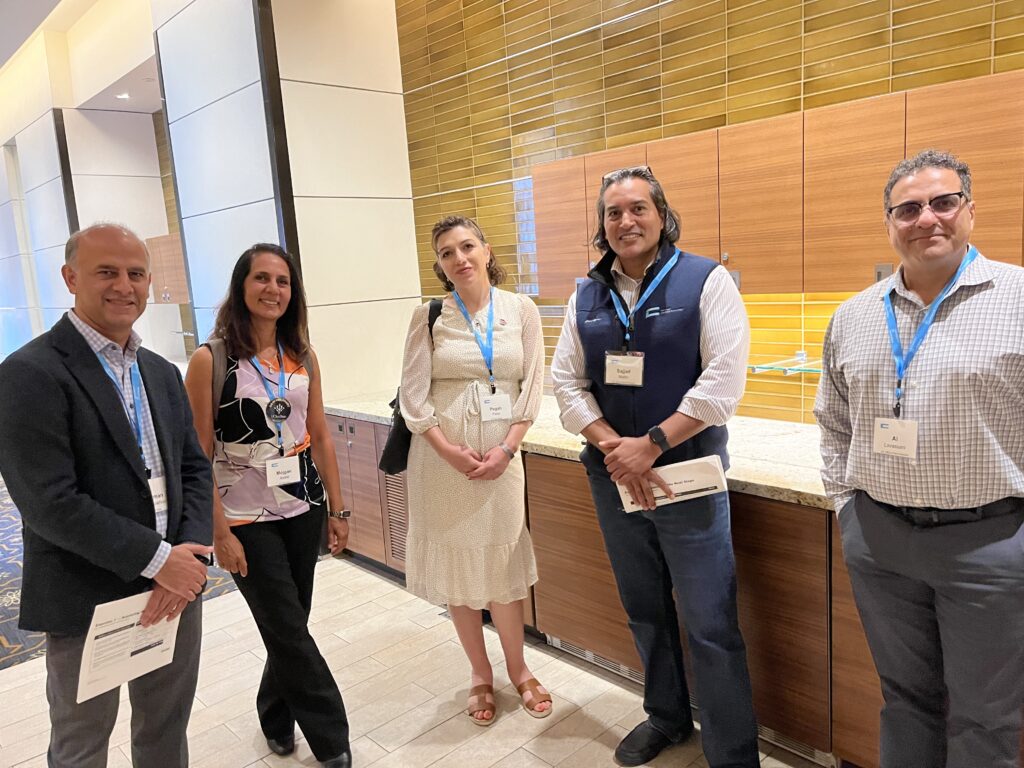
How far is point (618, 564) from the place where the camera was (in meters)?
2.15

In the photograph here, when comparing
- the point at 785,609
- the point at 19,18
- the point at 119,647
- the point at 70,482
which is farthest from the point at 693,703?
the point at 19,18

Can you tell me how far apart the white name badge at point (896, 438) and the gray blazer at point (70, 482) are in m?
1.58

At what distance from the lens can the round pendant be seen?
83.6 inches

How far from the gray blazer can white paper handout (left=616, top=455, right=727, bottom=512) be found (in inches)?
49.2

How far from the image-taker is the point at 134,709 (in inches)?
66.4

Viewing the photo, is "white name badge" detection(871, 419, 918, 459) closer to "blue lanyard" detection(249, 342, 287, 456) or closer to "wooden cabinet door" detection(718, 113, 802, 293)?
"wooden cabinet door" detection(718, 113, 802, 293)

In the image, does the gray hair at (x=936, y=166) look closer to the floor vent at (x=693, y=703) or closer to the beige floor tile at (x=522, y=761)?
the floor vent at (x=693, y=703)

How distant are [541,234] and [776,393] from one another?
4.31ft

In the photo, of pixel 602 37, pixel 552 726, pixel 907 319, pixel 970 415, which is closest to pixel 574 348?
pixel 907 319

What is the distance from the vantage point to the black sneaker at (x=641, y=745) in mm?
2178

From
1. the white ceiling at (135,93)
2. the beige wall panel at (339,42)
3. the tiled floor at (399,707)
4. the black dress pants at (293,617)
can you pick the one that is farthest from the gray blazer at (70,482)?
Result: the white ceiling at (135,93)

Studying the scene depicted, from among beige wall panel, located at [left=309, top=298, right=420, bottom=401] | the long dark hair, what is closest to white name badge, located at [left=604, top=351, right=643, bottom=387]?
the long dark hair

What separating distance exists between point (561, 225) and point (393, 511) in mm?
1693

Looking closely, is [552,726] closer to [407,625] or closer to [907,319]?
[407,625]
